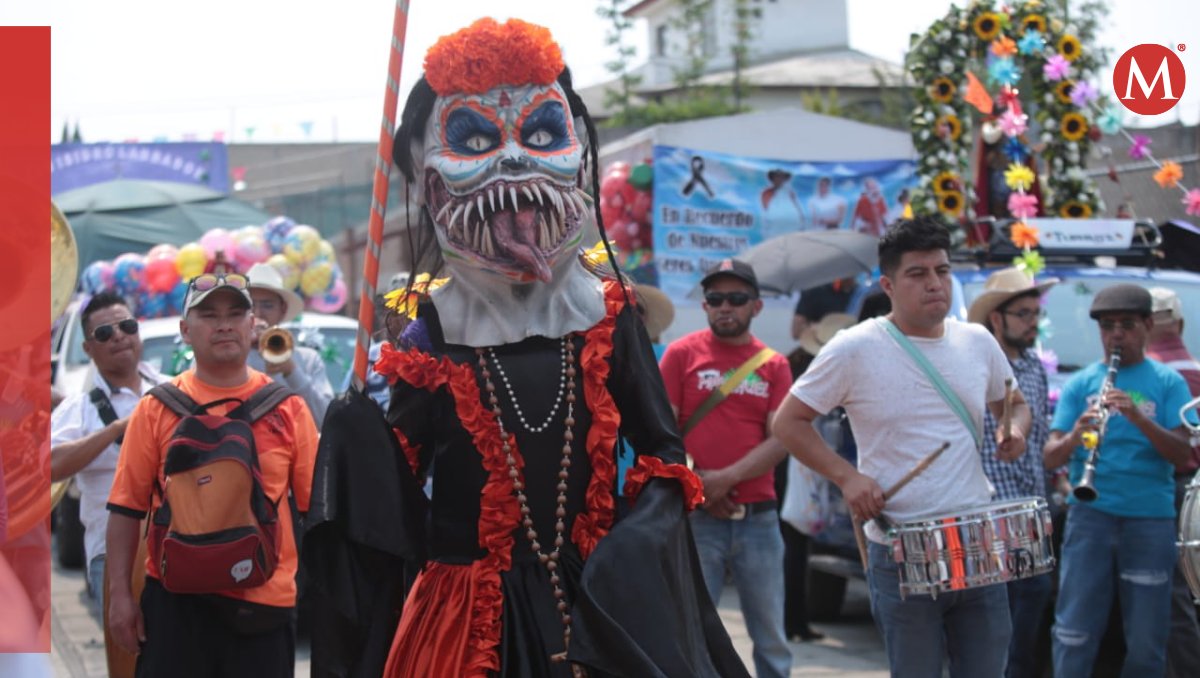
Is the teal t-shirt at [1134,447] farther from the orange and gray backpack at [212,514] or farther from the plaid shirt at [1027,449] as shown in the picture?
the orange and gray backpack at [212,514]

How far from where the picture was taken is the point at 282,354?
23.0ft

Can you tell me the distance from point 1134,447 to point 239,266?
8.69 meters

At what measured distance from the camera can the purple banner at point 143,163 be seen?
2208 centimetres

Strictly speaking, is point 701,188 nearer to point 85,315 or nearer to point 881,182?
point 881,182

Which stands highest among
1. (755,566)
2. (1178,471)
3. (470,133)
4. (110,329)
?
(470,133)

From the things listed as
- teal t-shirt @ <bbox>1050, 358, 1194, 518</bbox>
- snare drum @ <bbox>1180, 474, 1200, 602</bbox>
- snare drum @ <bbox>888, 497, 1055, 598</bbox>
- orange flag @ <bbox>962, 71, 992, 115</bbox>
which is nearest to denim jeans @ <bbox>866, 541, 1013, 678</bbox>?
snare drum @ <bbox>888, 497, 1055, 598</bbox>

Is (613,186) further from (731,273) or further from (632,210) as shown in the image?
(731,273)

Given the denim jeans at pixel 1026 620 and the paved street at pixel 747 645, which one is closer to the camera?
the denim jeans at pixel 1026 620

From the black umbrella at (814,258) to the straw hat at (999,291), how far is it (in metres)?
3.30

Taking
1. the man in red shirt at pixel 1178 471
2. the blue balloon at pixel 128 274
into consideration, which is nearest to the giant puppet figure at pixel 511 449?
the man in red shirt at pixel 1178 471

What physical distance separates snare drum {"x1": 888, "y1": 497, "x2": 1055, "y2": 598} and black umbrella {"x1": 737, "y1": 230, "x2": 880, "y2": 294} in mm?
5943

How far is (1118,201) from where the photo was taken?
51.2ft

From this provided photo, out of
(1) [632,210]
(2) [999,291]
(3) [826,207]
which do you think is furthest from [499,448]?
(3) [826,207]

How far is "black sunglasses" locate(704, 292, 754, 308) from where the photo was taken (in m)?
6.96
